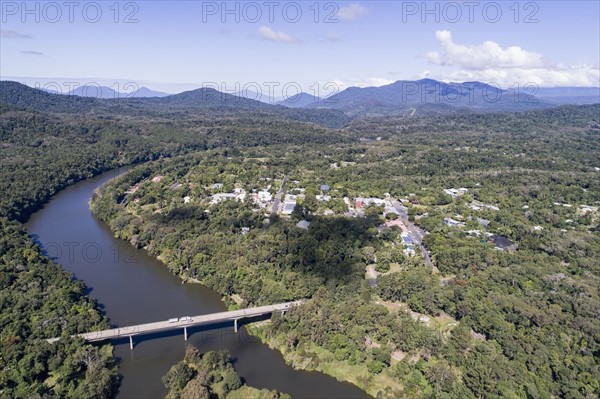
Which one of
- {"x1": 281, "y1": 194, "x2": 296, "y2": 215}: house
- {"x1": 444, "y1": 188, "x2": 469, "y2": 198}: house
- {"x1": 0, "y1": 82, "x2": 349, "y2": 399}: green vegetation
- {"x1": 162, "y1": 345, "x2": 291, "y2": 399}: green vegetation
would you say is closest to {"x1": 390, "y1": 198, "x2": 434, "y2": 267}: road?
{"x1": 444, "y1": 188, "x2": 469, "y2": 198}: house

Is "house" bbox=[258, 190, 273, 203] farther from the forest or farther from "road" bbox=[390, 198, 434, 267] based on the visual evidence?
"road" bbox=[390, 198, 434, 267]

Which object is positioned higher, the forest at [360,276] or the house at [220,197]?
the house at [220,197]

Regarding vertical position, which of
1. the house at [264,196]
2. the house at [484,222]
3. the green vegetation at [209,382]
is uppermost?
the house at [264,196]

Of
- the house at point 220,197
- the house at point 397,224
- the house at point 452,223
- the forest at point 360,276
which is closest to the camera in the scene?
the forest at point 360,276

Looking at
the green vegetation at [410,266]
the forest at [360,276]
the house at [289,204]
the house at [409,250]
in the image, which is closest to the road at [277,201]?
the house at [289,204]

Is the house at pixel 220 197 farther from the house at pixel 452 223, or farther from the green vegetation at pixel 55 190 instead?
the house at pixel 452 223

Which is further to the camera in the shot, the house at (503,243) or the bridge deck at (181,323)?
the house at (503,243)
